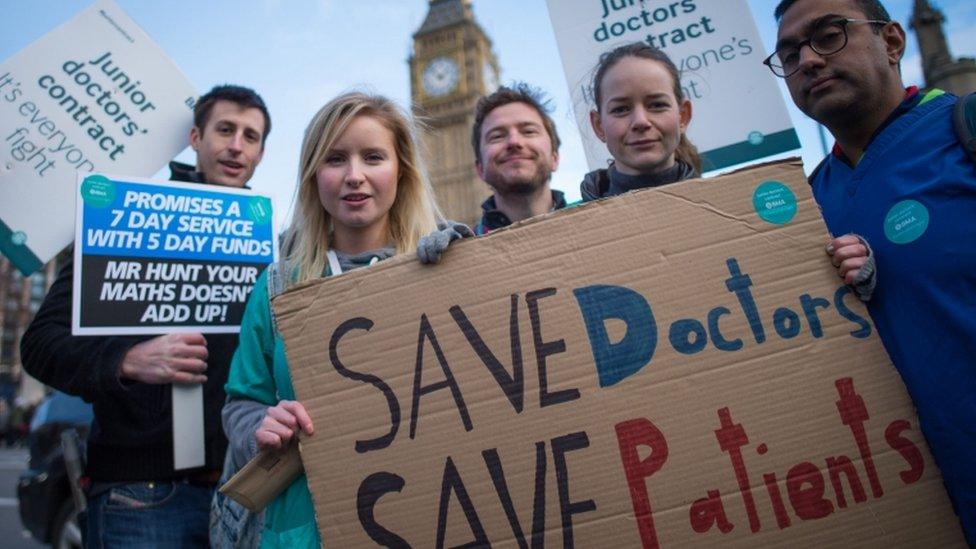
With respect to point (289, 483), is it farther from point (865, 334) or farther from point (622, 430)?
point (865, 334)

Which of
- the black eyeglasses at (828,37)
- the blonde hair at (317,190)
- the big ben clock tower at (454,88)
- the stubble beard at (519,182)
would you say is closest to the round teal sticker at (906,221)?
the black eyeglasses at (828,37)

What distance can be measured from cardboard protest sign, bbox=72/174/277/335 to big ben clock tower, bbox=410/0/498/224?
39167mm

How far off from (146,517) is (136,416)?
0.27 m

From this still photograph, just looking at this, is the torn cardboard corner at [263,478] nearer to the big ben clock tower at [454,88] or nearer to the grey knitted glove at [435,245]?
the grey knitted glove at [435,245]

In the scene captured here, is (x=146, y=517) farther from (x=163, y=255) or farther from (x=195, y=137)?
(x=195, y=137)

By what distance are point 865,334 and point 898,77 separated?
0.74 metres

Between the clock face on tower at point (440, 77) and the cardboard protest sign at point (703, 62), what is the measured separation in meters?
41.5

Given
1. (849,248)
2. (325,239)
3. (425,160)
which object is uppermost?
(425,160)

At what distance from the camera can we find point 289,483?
48.4 inches

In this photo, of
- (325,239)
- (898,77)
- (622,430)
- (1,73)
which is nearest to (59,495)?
(1,73)

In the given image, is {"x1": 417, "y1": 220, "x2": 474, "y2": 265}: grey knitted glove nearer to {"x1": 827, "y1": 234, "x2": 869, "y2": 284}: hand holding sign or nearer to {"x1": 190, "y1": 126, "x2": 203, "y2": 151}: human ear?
{"x1": 827, "y1": 234, "x2": 869, "y2": 284}: hand holding sign

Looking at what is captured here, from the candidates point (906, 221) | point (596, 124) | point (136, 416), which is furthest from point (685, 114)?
point (136, 416)

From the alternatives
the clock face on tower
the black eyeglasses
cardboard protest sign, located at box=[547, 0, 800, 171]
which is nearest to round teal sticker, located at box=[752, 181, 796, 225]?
the black eyeglasses

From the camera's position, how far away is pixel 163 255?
5.50ft
